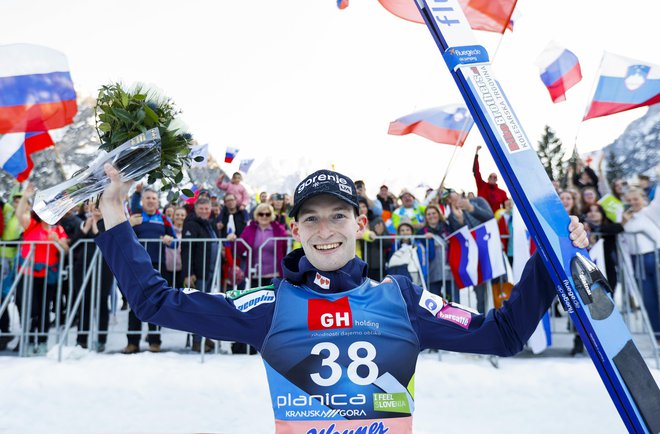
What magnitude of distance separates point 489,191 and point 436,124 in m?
1.49

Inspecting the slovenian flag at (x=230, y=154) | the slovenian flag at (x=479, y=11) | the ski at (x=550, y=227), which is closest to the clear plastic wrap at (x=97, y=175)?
the ski at (x=550, y=227)

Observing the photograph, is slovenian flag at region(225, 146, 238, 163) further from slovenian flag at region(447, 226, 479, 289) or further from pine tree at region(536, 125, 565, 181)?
pine tree at region(536, 125, 565, 181)

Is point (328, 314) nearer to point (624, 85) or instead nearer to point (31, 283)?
point (31, 283)

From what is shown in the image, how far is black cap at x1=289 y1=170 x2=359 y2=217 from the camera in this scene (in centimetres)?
244

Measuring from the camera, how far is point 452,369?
7223mm

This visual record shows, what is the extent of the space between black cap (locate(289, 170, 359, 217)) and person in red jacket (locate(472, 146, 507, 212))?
24.9ft

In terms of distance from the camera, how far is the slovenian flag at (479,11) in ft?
19.8

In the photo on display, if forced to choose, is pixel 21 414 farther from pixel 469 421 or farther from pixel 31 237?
pixel 469 421

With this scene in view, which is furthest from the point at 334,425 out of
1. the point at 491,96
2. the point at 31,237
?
the point at 31,237

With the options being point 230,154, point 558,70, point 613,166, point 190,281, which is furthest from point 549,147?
point 190,281

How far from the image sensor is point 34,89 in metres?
7.31

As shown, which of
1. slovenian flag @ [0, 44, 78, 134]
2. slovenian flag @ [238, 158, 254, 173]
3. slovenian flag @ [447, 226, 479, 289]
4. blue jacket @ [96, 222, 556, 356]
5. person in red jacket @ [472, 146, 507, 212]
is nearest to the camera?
blue jacket @ [96, 222, 556, 356]

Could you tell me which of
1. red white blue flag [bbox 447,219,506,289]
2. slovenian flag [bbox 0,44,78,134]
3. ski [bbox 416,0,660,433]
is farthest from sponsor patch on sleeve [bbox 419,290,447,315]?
slovenian flag [bbox 0,44,78,134]

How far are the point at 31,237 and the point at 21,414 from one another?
123 inches
